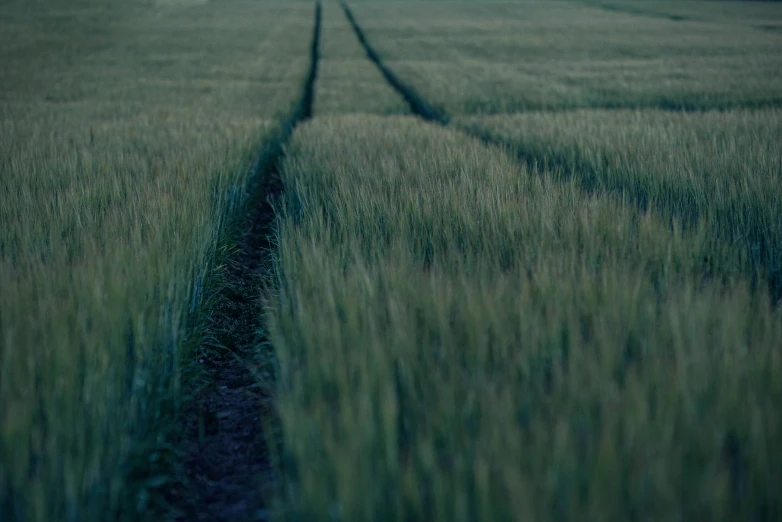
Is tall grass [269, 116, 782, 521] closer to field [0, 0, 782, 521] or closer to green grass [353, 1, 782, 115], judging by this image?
field [0, 0, 782, 521]

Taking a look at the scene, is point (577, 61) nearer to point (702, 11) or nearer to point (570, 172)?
point (570, 172)

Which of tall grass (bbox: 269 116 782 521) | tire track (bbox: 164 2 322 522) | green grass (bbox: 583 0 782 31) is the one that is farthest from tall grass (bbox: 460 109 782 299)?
green grass (bbox: 583 0 782 31)

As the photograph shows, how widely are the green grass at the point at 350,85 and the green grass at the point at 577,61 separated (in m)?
0.53

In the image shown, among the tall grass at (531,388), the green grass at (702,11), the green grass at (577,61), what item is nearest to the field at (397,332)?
the tall grass at (531,388)

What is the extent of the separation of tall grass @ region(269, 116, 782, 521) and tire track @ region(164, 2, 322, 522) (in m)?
0.16

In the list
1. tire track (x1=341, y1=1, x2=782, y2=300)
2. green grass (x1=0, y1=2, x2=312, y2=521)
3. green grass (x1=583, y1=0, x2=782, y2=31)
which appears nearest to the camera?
green grass (x1=0, y1=2, x2=312, y2=521)

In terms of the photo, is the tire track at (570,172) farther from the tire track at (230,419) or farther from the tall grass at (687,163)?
the tire track at (230,419)

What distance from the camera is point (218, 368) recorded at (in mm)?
2008

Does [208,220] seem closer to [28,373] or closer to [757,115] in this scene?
[28,373]

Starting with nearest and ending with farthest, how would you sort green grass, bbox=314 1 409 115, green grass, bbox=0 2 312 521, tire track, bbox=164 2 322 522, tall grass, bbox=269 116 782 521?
tall grass, bbox=269 116 782 521, green grass, bbox=0 2 312 521, tire track, bbox=164 2 322 522, green grass, bbox=314 1 409 115

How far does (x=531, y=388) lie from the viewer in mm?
1101

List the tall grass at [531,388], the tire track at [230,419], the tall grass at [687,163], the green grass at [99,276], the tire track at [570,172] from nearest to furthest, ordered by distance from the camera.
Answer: the tall grass at [531,388], the green grass at [99,276], the tire track at [230,419], the tire track at [570,172], the tall grass at [687,163]

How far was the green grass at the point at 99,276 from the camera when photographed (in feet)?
3.37

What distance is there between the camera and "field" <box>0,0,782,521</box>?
2.85 ft
